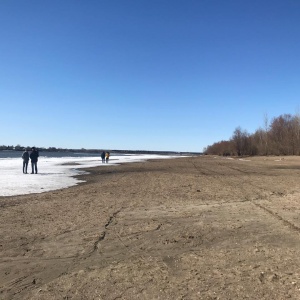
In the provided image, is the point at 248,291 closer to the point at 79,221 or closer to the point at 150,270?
the point at 150,270

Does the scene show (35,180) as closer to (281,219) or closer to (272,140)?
(281,219)

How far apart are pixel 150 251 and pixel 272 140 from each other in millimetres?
99234

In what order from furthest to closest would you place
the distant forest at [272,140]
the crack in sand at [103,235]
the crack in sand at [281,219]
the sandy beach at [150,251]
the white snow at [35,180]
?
the distant forest at [272,140]
the white snow at [35,180]
the crack in sand at [281,219]
the crack in sand at [103,235]
the sandy beach at [150,251]

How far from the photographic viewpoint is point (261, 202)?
12148 millimetres

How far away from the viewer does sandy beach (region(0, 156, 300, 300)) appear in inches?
183

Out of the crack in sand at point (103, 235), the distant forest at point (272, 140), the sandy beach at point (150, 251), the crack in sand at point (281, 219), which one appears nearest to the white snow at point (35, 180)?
the sandy beach at point (150, 251)

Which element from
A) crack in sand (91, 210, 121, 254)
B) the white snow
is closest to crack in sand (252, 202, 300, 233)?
crack in sand (91, 210, 121, 254)

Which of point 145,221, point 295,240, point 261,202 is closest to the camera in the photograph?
point 295,240

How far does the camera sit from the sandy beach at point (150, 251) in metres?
4.66

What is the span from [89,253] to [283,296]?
3.37m

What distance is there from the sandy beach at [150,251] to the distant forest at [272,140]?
265 feet

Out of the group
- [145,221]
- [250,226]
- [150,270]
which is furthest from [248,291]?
[145,221]

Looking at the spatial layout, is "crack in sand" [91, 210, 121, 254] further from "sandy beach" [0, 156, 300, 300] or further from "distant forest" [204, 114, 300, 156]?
"distant forest" [204, 114, 300, 156]

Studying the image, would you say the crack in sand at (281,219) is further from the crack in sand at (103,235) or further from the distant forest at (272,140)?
the distant forest at (272,140)
